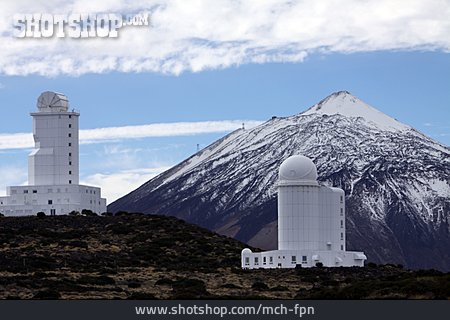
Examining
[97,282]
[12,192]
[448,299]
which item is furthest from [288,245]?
[448,299]

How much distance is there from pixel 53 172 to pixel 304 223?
106ft

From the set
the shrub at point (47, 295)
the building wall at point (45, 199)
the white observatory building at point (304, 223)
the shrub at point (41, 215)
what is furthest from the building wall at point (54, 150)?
the shrub at point (47, 295)

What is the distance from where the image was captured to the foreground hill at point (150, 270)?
67.9m

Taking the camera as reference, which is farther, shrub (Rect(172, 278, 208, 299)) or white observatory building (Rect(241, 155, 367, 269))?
white observatory building (Rect(241, 155, 367, 269))

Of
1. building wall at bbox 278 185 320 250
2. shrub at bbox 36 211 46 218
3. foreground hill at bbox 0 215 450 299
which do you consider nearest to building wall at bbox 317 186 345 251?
building wall at bbox 278 185 320 250

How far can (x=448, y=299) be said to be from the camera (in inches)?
2271

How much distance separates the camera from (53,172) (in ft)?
396

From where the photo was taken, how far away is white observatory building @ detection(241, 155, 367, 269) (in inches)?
3780

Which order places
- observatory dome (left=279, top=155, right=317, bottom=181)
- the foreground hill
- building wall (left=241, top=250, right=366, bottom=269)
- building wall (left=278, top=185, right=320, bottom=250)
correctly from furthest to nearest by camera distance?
observatory dome (left=279, top=155, right=317, bottom=181) < building wall (left=278, top=185, right=320, bottom=250) < building wall (left=241, top=250, right=366, bottom=269) < the foreground hill

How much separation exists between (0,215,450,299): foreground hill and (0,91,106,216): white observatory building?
952 centimetres

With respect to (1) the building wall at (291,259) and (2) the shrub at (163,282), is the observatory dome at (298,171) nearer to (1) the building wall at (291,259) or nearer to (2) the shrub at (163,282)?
(1) the building wall at (291,259)

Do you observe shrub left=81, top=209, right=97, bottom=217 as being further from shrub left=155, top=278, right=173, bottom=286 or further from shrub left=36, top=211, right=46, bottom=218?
shrub left=155, top=278, right=173, bottom=286

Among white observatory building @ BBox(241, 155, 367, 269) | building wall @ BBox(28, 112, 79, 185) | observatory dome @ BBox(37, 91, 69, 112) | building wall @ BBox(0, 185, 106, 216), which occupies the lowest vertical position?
white observatory building @ BBox(241, 155, 367, 269)

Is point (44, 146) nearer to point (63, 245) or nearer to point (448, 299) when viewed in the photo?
point (63, 245)
